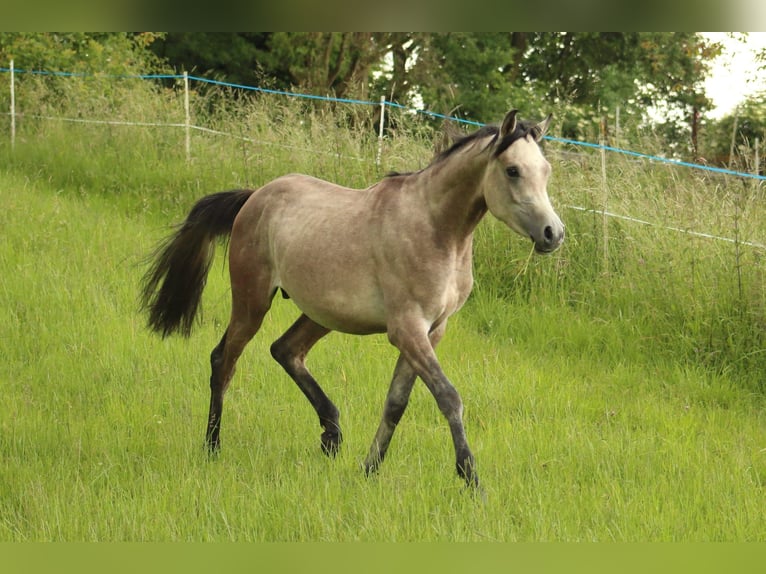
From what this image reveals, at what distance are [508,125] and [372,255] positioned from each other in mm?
1136

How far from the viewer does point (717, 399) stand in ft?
22.9

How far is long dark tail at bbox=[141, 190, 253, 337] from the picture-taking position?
245 inches

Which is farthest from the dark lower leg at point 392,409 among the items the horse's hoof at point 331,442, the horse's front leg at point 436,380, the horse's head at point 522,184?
the horse's head at point 522,184

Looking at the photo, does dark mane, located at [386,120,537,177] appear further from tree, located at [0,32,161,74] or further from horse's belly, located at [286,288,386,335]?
tree, located at [0,32,161,74]

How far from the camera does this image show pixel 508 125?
4.42 metres

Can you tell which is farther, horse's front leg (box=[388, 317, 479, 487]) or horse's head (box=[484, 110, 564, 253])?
horse's front leg (box=[388, 317, 479, 487])

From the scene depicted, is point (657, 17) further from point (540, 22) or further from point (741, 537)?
point (741, 537)

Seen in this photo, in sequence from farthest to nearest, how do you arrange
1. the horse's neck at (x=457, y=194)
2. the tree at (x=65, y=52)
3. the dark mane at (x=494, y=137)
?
the tree at (x=65, y=52) → the horse's neck at (x=457, y=194) → the dark mane at (x=494, y=137)

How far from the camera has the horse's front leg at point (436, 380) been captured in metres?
4.60

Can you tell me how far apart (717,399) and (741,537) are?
2.83 m

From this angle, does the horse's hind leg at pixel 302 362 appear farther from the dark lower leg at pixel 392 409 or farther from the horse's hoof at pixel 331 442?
the dark lower leg at pixel 392 409

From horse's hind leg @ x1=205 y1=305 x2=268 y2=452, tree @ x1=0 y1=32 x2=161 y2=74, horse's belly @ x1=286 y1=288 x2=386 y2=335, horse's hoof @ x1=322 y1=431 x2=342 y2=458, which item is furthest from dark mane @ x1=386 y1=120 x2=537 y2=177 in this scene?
tree @ x1=0 y1=32 x2=161 y2=74

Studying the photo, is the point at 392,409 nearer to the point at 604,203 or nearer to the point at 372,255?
the point at 372,255

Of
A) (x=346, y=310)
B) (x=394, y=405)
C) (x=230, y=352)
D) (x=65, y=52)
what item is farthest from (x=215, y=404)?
(x=65, y=52)
